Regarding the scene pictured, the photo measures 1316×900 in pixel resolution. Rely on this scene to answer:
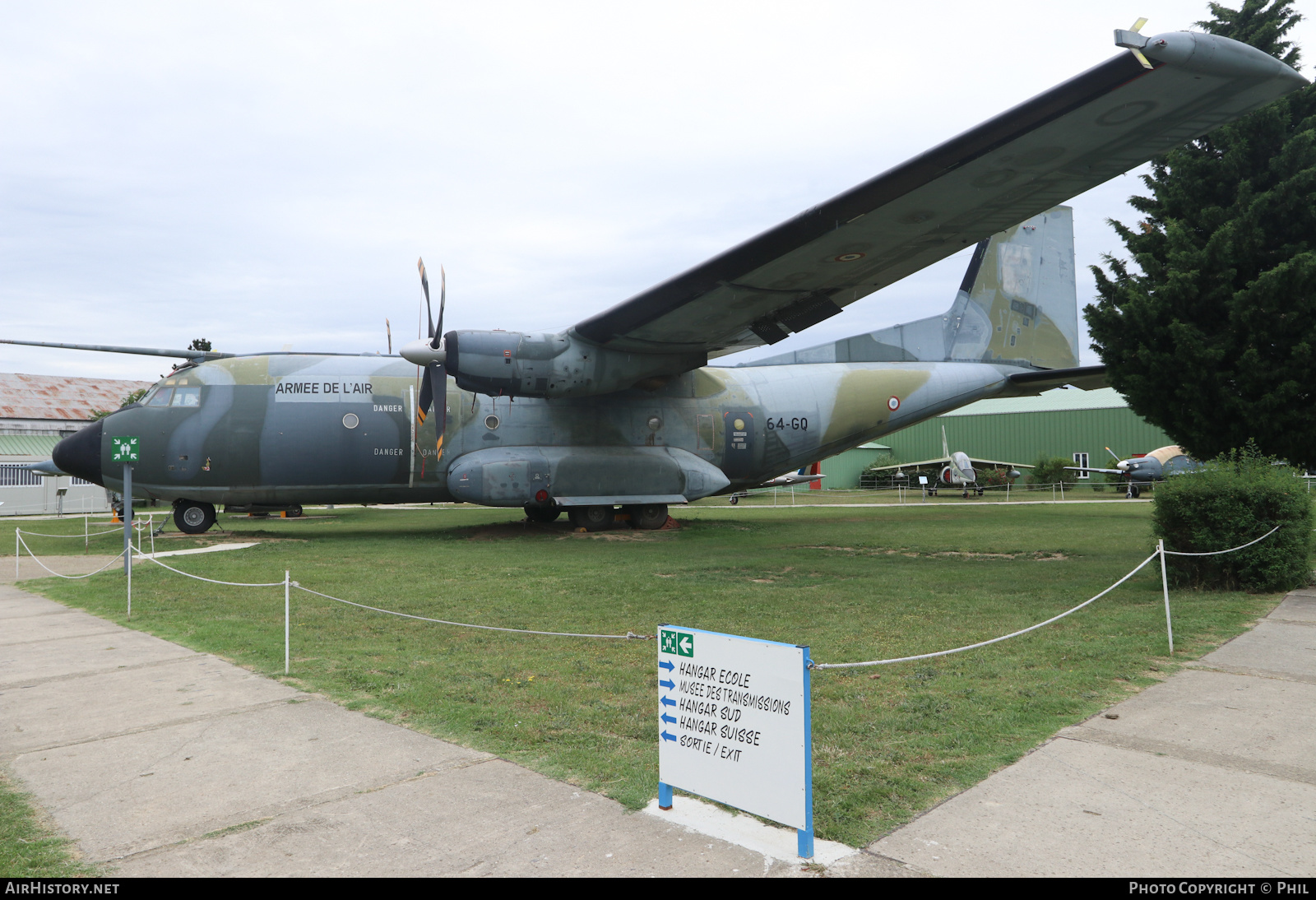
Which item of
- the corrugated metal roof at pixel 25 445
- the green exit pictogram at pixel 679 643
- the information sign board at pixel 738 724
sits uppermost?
the corrugated metal roof at pixel 25 445

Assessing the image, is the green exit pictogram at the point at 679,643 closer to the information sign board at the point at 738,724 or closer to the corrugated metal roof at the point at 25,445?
the information sign board at the point at 738,724

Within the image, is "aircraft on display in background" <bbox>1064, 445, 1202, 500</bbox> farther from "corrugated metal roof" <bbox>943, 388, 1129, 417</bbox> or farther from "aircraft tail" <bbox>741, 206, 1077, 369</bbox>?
"aircraft tail" <bbox>741, 206, 1077, 369</bbox>

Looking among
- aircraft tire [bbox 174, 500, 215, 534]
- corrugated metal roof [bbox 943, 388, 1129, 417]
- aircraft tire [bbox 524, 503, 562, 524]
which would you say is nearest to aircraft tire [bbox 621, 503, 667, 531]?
aircraft tire [bbox 524, 503, 562, 524]

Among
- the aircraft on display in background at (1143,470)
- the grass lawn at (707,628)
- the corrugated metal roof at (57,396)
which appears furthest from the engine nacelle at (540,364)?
the corrugated metal roof at (57,396)

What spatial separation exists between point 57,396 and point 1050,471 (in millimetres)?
60916

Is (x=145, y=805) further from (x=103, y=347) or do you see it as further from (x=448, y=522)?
(x=448, y=522)

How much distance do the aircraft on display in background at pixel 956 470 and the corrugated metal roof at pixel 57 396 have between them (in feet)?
166

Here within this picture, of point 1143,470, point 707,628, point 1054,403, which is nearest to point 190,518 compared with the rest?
Result: point 707,628

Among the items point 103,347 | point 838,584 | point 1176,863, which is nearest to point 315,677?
point 1176,863

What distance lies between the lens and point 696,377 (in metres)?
20.6

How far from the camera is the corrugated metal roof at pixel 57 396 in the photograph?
48625 millimetres

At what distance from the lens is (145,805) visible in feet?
13.9

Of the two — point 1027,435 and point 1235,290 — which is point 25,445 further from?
point 1027,435

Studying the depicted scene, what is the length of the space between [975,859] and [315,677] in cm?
532
